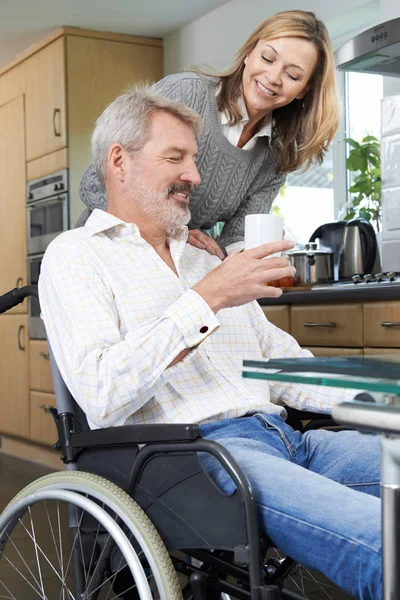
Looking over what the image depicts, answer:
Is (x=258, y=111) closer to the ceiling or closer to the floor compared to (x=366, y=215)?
closer to the ceiling

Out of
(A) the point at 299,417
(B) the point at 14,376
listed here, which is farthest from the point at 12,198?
(A) the point at 299,417

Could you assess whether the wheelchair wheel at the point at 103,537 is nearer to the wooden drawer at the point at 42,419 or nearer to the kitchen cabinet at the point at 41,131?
the wooden drawer at the point at 42,419

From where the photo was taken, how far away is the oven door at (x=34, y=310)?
521 cm

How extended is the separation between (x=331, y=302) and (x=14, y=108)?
322cm

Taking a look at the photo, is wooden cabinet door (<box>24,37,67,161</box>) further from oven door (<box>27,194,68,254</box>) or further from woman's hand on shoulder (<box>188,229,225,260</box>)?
woman's hand on shoulder (<box>188,229,225,260</box>)

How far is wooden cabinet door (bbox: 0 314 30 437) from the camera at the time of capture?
5383 millimetres

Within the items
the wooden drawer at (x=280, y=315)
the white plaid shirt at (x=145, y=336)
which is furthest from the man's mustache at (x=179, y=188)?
the wooden drawer at (x=280, y=315)

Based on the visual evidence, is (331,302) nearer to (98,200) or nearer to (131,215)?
(98,200)

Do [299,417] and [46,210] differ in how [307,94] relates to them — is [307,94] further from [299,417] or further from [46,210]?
[46,210]

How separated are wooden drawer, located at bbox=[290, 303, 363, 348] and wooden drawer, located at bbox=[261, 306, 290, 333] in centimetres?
3

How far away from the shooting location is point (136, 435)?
4.49 ft

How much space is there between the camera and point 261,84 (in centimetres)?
219

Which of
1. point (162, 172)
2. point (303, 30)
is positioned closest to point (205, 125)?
point (303, 30)

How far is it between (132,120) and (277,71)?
0.52 meters
